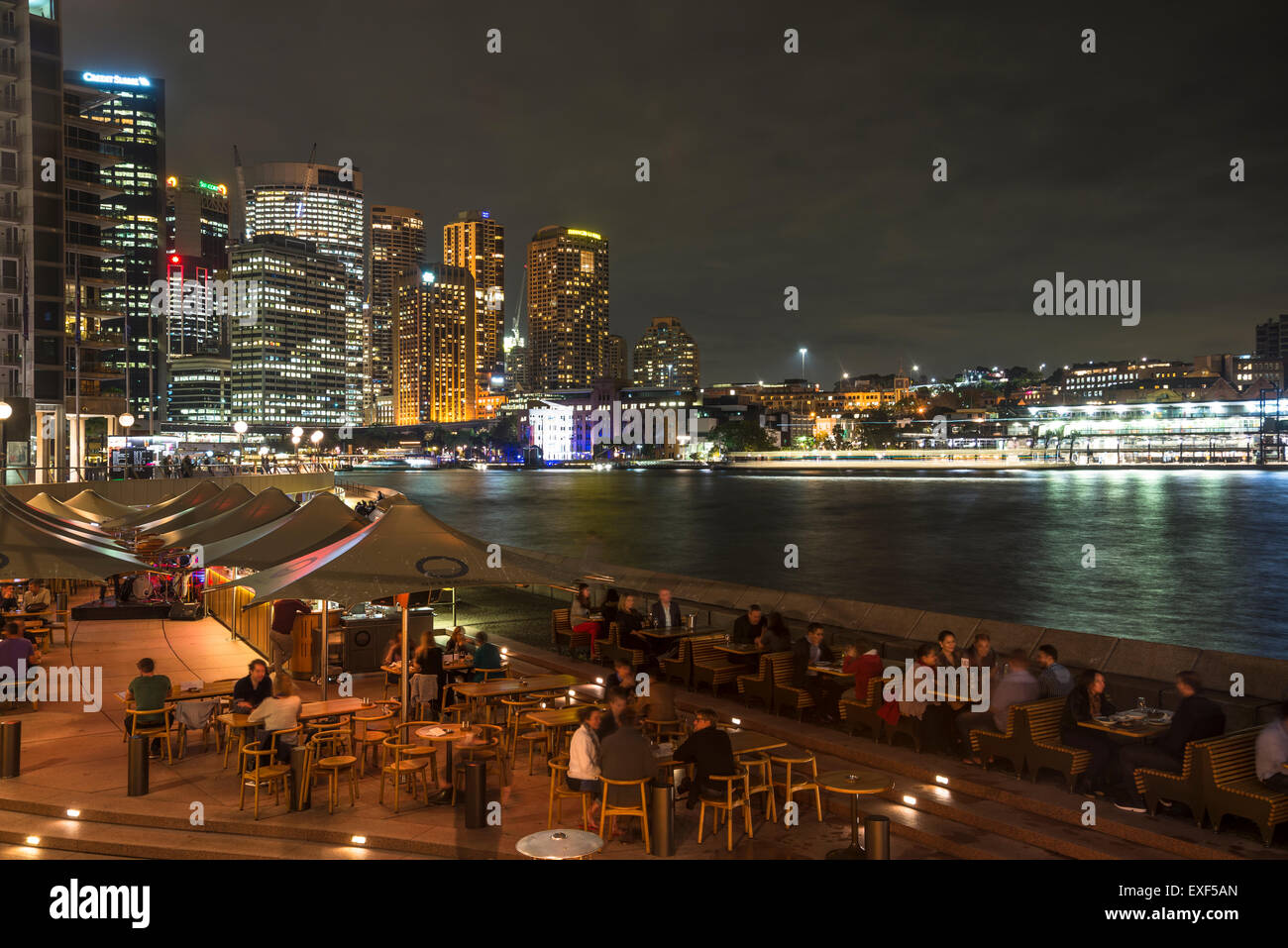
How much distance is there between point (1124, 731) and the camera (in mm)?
8875

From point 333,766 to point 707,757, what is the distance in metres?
3.63

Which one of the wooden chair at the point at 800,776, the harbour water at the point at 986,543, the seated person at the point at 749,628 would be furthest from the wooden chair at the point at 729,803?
the harbour water at the point at 986,543

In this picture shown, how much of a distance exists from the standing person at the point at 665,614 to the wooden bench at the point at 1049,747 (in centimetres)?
661

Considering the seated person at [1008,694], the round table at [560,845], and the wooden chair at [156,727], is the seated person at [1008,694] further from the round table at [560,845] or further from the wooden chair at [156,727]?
the wooden chair at [156,727]

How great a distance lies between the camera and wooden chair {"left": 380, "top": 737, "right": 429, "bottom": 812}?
8.87 m

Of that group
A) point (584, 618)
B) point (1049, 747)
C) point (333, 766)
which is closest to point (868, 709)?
point (1049, 747)

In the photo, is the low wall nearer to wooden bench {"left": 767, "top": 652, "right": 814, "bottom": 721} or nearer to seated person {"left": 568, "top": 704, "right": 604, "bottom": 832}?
wooden bench {"left": 767, "top": 652, "right": 814, "bottom": 721}

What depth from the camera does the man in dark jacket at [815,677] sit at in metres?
11.7

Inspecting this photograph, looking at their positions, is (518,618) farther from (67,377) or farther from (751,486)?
(751,486)

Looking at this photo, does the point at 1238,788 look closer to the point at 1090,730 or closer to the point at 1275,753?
the point at 1275,753

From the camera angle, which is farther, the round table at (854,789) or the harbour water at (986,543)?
the harbour water at (986,543)

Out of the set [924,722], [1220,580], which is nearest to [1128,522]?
[1220,580]

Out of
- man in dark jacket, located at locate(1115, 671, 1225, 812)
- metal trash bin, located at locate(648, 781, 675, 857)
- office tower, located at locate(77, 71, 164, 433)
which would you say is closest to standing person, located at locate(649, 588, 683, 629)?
metal trash bin, located at locate(648, 781, 675, 857)
